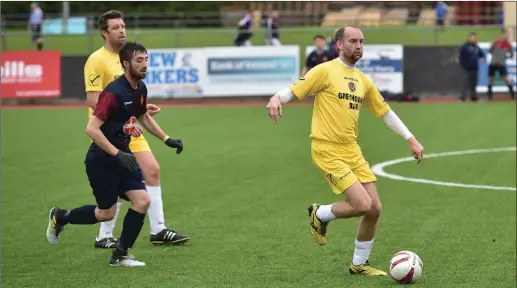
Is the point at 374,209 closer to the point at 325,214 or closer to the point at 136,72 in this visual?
the point at 325,214

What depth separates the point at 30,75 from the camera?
30.7 metres

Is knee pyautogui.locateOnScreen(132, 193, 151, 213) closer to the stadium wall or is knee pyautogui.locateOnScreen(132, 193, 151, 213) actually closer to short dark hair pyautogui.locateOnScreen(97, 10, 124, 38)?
short dark hair pyautogui.locateOnScreen(97, 10, 124, 38)

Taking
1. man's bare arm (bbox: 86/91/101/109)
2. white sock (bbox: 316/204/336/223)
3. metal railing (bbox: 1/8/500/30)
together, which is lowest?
white sock (bbox: 316/204/336/223)

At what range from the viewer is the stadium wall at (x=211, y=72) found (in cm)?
3056

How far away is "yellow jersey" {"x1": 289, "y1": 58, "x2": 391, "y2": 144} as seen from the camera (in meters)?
8.81

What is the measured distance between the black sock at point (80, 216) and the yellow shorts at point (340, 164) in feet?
7.13

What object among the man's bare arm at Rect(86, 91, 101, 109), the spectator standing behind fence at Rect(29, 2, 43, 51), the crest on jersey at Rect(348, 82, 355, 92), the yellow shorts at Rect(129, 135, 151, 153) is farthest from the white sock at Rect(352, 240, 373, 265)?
the spectator standing behind fence at Rect(29, 2, 43, 51)

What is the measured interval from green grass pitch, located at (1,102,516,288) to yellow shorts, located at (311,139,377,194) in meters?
0.81

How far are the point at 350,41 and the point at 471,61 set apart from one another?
2184cm

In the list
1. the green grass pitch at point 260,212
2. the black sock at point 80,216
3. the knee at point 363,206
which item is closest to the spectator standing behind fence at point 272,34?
the green grass pitch at point 260,212

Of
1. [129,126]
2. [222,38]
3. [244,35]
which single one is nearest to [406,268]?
[129,126]

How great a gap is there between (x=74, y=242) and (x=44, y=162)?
7478mm

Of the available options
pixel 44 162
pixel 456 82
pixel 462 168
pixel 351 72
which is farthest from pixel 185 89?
pixel 351 72

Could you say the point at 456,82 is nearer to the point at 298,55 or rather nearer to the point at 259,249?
the point at 298,55
